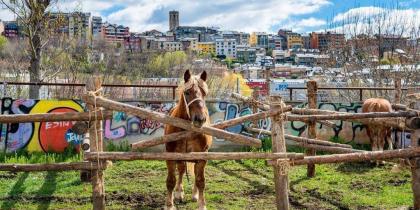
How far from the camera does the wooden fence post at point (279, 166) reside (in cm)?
623

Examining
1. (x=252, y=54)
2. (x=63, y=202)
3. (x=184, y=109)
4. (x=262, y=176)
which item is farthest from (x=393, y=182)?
(x=252, y=54)

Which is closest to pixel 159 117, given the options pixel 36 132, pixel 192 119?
pixel 192 119

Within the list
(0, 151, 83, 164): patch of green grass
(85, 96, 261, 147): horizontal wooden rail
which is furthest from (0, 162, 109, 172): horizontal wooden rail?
(0, 151, 83, 164): patch of green grass

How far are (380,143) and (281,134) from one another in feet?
22.9

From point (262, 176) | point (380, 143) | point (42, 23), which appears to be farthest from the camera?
point (42, 23)

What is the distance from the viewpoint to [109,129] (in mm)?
13453

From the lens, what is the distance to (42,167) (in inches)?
250

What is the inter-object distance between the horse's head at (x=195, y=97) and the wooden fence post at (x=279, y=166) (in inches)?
37.3

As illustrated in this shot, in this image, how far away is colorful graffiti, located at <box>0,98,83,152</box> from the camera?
42.1 ft

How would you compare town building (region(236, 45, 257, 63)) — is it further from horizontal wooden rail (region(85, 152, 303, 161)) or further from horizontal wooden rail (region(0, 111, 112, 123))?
horizontal wooden rail (region(0, 111, 112, 123))

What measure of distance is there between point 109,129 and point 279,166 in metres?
8.14

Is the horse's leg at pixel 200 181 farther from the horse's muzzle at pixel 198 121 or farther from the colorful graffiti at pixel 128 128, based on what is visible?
the colorful graffiti at pixel 128 128

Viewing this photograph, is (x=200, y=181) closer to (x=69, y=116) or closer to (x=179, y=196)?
(x=179, y=196)

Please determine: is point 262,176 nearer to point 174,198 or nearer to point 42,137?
point 174,198
